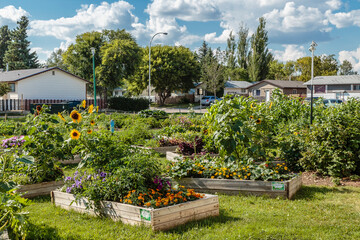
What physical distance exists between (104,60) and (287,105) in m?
33.9

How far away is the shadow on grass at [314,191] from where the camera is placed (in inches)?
248

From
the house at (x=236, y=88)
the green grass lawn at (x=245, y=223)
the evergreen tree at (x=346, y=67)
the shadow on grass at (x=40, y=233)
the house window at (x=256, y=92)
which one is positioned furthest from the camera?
the evergreen tree at (x=346, y=67)

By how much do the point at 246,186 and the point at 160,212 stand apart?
2.25 m

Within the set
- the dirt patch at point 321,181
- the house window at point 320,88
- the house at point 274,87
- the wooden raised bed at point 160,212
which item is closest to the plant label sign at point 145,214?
the wooden raised bed at point 160,212

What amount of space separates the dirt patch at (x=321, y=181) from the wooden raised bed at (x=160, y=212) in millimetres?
3196

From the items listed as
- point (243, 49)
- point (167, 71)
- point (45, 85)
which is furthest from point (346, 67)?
point (45, 85)

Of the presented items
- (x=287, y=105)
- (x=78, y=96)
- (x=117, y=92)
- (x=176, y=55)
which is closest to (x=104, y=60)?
(x=78, y=96)

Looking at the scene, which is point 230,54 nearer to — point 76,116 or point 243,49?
point 243,49

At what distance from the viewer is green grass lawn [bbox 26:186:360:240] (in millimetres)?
4496

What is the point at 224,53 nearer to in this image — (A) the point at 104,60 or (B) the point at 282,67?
(B) the point at 282,67

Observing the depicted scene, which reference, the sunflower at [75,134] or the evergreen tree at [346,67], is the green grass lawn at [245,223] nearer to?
the sunflower at [75,134]

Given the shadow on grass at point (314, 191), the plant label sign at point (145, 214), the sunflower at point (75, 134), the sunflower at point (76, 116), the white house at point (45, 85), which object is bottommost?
the shadow on grass at point (314, 191)

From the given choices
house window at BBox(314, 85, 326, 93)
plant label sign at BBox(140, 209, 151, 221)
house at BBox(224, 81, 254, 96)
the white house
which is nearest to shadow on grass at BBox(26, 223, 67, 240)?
plant label sign at BBox(140, 209, 151, 221)

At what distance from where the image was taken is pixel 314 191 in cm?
670
